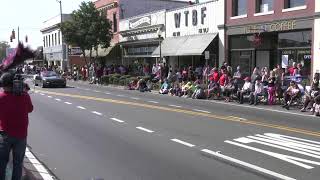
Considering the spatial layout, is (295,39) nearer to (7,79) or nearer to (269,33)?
(269,33)

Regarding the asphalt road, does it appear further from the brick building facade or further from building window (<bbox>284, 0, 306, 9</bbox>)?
building window (<bbox>284, 0, 306, 9</bbox>)

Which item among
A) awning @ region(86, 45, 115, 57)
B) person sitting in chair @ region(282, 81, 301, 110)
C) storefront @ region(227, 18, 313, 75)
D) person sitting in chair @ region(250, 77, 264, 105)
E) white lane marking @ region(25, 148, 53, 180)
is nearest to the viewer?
white lane marking @ region(25, 148, 53, 180)

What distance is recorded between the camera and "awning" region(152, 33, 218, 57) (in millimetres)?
32013

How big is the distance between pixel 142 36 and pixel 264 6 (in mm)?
17033

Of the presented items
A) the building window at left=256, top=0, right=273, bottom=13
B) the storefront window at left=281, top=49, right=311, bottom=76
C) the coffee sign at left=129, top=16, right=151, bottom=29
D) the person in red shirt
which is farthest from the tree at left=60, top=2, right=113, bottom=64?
the person in red shirt

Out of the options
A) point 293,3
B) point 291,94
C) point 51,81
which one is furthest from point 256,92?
point 51,81

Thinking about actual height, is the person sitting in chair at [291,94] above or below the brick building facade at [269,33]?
below

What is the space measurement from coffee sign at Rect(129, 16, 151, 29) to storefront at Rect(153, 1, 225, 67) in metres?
3.84

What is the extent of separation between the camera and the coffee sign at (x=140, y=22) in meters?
42.1

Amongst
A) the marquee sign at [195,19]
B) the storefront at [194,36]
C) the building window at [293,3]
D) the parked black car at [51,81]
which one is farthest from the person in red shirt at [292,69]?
the parked black car at [51,81]

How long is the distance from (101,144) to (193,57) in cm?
2433

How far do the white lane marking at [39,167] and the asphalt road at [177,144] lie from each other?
13cm

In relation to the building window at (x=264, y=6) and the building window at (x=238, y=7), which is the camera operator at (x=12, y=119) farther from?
the building window at (x=238, y=7)

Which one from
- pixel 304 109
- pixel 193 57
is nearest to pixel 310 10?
pixel 304 109
